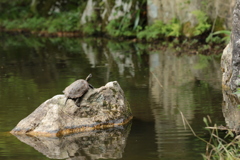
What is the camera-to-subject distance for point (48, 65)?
1783 cm

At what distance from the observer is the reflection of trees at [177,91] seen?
25.8 ft

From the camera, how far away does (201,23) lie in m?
22.8

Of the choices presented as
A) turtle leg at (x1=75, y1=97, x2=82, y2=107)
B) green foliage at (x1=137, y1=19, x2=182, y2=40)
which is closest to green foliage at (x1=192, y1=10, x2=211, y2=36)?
green foliage at (x1=137, y1=19, x2=182, y2=40)

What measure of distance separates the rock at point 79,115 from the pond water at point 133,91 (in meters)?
0.27

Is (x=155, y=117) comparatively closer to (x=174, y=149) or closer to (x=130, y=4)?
(x=174, y=149)

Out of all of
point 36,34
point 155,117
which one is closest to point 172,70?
point 155,117

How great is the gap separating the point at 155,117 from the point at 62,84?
4.50m

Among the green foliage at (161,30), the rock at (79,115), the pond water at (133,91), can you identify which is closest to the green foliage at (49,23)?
the green foliage at (161,30)

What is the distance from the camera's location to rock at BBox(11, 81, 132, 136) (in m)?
8.19

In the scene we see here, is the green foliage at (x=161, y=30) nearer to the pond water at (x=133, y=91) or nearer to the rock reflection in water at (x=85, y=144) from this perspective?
the pond water at (x=133, y=91)

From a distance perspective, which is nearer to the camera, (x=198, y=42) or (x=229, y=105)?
(x=229, y=105)

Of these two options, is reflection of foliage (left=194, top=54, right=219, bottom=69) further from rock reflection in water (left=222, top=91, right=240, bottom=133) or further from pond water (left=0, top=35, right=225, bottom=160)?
rock reflection in water (left=222, top=91, right=240, bottom=133)

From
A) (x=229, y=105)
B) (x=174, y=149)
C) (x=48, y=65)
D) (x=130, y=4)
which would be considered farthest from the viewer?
(x=130, y=4)

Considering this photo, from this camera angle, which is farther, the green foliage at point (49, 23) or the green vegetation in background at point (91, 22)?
the green foliage at point (49, 23)
